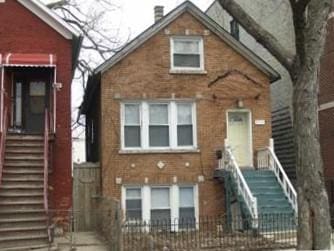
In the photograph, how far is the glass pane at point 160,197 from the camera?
849 inches

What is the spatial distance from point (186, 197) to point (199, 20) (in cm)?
656

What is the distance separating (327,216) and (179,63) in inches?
516

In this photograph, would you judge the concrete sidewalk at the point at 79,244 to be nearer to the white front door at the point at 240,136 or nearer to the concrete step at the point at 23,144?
the concrete step at the point at 23,144

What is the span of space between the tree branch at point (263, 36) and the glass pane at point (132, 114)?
424 inches

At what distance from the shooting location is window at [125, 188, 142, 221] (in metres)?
21.2

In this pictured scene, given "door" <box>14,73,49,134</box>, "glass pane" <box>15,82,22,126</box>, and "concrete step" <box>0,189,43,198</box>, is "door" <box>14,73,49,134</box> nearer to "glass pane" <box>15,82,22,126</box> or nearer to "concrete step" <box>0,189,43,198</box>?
"glass pane" <box>15,82,22,126</box>

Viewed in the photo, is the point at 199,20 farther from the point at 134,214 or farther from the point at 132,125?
the point at 134,214

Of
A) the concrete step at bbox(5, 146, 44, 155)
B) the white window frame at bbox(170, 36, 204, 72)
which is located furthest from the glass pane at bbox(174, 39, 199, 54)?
the concrete step at bbox(5, 146, 44, 155)

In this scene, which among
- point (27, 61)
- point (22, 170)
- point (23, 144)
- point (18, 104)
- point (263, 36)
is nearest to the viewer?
point (263, 36)

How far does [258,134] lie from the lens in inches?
895

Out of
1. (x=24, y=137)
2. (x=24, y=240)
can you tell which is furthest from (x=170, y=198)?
(x=24, y=240)

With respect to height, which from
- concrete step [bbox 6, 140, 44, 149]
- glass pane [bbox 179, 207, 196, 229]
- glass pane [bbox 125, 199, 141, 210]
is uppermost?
concrete step [bbox 6, 140, 44, 149]

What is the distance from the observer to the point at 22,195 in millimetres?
16938

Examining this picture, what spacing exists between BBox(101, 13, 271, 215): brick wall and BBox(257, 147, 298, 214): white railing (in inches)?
25.6
